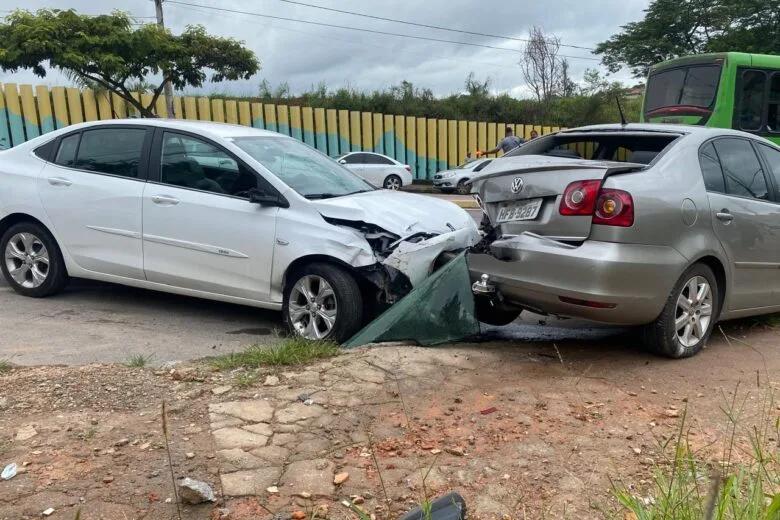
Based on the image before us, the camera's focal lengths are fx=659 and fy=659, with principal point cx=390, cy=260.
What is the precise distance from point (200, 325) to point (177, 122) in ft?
5.94

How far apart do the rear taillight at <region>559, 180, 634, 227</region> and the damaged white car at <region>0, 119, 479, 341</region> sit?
3.73 ft

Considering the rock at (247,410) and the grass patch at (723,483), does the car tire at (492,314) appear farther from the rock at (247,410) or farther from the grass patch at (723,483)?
the rock at (247,410)

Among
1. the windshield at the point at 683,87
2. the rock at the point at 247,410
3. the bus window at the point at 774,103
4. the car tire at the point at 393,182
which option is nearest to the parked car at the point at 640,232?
the rock at the point at 247,410

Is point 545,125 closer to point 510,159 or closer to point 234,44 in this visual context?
point 234,44

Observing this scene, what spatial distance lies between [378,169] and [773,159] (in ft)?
60.3

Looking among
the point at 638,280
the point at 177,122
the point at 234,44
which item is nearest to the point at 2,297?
the point at 177,122

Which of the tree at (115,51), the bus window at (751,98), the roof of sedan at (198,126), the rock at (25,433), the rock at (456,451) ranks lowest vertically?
the rock at (456,451)

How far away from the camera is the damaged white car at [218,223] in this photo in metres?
4.83

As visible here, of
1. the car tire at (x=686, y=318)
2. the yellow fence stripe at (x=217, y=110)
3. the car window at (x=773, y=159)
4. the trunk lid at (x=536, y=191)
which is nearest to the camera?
the trunk lid at (x=536, y=191)

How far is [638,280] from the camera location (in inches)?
158

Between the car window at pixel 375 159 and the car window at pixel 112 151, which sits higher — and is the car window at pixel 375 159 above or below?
below

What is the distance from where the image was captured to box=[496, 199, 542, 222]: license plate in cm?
443

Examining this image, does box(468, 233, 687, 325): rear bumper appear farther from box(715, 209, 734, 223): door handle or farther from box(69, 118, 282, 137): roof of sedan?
box(69, 118, 282, 137): roof of sedan

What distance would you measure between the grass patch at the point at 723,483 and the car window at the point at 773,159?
2.45 m
